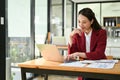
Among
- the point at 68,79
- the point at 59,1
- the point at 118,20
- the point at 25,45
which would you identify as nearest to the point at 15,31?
the point at 25,45

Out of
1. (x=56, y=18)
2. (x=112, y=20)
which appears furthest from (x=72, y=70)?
(x=112, y=20)

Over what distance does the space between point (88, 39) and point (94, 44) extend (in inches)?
3.0

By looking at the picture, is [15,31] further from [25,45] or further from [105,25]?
[105,25]

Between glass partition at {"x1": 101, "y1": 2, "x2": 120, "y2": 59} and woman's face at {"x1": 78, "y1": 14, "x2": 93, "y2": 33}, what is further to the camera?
glass partition at {"x1": 101, "y1": 2, "x2": 120, "y2": 59}

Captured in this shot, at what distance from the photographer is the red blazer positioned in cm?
175

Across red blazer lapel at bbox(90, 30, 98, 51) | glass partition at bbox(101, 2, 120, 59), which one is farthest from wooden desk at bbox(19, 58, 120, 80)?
glass partition at bbox(101, 2, 120, 59)

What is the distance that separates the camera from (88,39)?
184cm

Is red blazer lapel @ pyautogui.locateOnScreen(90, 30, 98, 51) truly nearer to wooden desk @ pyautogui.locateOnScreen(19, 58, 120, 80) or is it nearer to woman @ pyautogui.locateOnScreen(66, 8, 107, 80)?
woman @ pyautogui.locateOnScreen(66, 8, 107, 80)

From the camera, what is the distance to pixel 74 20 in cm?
726

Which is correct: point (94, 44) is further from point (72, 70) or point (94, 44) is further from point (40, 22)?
point (40, 22)

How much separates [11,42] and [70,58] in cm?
180

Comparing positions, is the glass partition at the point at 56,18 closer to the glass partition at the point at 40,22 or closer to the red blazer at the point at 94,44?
the glass partition at the point at 40,22

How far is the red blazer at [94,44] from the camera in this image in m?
1.75

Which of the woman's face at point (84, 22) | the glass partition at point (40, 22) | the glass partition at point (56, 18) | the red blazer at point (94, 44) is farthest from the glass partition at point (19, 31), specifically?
the woman's face at point (84, 22)
